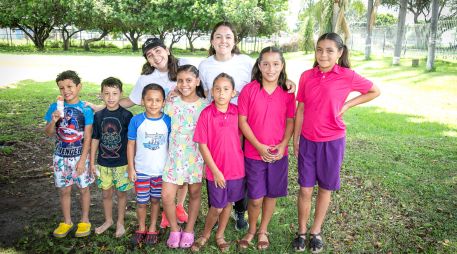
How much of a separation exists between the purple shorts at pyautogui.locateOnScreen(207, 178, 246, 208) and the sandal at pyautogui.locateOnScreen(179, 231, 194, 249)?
41cm

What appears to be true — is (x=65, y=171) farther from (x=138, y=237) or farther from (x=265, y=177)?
(x=265, y=177)

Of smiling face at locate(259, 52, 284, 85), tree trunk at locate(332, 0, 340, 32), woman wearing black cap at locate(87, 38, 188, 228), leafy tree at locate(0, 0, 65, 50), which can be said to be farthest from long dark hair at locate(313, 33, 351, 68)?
leafy tree at locate(0, 0, 65, 50)

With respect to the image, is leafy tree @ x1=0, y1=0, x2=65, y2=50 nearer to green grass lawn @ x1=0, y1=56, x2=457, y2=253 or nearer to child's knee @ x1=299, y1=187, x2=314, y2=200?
green grass lawn @ x1=0, y1=56, x2=457, y2=253

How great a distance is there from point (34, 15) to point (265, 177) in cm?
2961

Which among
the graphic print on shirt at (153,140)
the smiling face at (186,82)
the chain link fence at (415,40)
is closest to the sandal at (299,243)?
the graphic print on shirt at (153,140)

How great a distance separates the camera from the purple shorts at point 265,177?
10.5ft

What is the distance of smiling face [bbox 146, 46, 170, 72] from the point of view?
338 centimetres

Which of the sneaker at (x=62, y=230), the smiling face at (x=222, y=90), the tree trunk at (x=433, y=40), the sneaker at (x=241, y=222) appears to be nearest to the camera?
the smiling face at (x=222, y=90)

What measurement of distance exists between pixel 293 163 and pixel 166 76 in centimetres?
282

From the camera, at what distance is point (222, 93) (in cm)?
303

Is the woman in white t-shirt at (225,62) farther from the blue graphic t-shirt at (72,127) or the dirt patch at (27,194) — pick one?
the dirt patch at (27,194)

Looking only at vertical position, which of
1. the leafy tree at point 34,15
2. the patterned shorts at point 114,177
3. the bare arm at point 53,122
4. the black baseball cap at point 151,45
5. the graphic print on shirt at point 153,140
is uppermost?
the leafy tree at point 34,15

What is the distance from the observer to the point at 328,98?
310 centimetres

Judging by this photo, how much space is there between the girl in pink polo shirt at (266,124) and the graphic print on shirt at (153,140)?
26.8 inches
